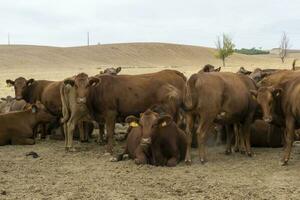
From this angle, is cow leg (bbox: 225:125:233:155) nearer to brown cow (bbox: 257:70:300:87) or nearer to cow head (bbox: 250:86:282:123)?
brown cow (bbox: 257:70:300:87)

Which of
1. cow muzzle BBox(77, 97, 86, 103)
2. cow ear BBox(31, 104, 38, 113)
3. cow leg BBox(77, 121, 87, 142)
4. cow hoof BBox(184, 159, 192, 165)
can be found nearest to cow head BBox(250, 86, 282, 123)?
cow hoof BBox(184, 159, 192, 165)

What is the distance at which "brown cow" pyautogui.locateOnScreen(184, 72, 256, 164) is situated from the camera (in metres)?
10.0

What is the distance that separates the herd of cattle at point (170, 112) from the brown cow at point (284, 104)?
0.06ft

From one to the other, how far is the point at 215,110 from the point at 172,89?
1836mm

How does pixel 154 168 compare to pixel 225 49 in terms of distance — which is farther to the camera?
pixel 225 49

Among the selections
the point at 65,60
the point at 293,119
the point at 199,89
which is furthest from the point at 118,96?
the point at 65,60

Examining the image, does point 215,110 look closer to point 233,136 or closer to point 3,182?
point 233,136

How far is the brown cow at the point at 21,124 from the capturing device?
12.7 metres

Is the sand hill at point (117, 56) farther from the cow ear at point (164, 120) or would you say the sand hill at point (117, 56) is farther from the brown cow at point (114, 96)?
the cow ear at point (164, 120)

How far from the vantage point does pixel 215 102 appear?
10.1 meters

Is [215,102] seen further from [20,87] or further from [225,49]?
[225,49]

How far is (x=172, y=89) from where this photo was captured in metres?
11.7

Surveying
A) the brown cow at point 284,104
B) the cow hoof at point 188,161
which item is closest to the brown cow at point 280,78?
the brown cow at point 284,104

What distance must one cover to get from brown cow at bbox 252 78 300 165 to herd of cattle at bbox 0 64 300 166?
0.02 meters
